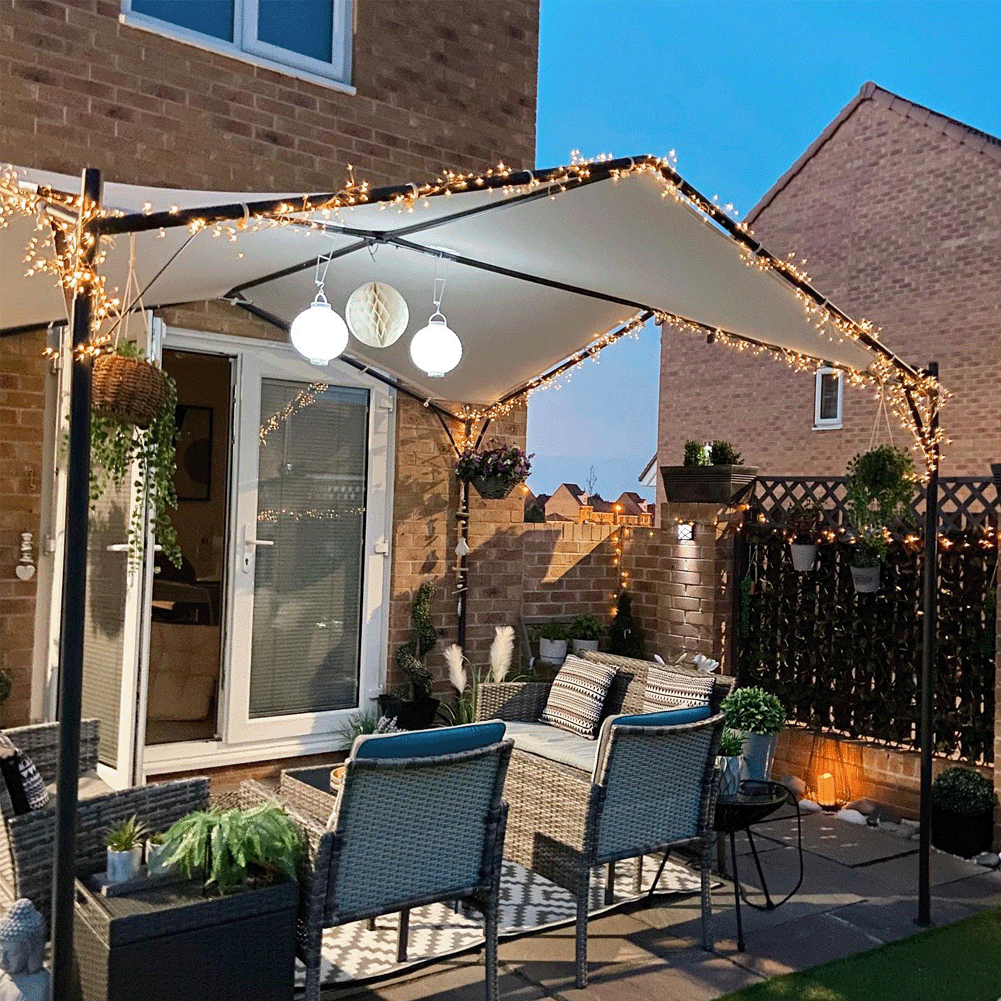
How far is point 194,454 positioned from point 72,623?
694 cm

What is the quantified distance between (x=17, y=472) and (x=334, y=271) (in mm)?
1968

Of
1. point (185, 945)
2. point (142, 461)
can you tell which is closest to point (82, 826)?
point (185, 945)

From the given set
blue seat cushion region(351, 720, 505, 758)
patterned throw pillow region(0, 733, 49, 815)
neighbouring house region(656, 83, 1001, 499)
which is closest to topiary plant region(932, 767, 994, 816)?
blue seat cushion region(351, 720, 505, 758)

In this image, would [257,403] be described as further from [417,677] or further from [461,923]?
[461,923]

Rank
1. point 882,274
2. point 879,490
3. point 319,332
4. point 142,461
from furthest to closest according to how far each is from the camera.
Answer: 1. point 882,274
2. point 879,490
3. point 142,461
4. point 319,332

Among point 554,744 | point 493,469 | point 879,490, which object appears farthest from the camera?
point 493,469

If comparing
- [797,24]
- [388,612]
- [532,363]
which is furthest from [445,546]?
[797,24]

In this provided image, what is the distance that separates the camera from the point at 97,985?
10.5 feet

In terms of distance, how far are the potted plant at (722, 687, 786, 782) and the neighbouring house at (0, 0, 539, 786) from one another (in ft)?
7.58

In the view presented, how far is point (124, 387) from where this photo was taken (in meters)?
3.64

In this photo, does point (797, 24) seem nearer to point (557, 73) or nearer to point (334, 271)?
point (557, 73)

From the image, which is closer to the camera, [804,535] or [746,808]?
[746,808]

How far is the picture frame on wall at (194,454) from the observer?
31.6 ft

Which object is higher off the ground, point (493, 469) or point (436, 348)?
point (436, 348)
